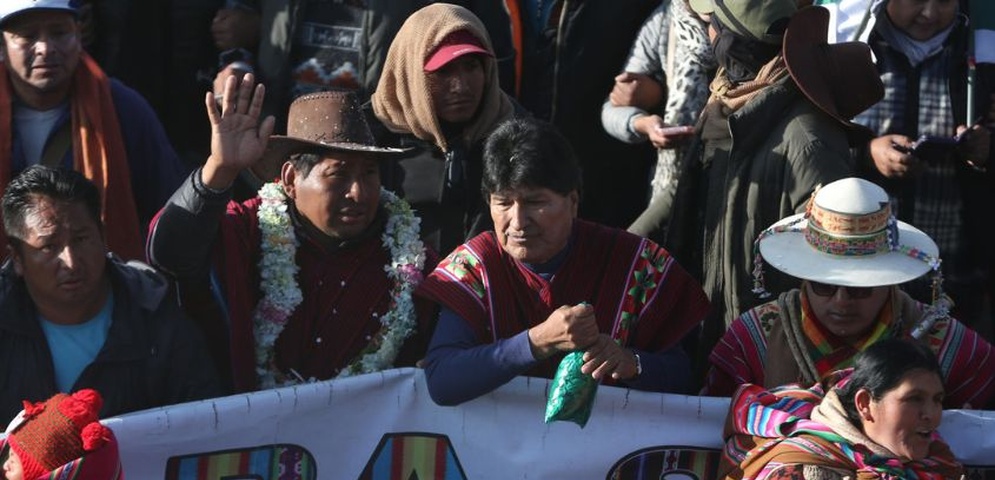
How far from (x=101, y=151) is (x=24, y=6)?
586mm

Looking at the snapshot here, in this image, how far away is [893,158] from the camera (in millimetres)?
6629

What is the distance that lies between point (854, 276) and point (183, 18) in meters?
3.67

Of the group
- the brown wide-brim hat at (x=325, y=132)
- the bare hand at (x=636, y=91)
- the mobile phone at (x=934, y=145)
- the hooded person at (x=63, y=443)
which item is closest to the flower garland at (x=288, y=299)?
the brown wide-brim hat at (x=325, y=132)

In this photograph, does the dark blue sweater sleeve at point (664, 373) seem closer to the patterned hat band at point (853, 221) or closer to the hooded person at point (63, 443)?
the patterned hat band at point (853, 221)

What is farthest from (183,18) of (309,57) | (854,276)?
(854,276)

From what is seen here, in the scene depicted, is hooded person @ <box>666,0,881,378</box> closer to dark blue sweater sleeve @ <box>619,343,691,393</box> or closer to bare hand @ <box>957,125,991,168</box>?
bare hand @ <box>957,125,991,168</box>

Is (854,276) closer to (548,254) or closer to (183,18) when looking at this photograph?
(548,254)

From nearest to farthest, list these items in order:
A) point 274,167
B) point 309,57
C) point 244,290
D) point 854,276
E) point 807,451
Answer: point 807,451
point 854,276
point 244,290
point 274,167
point 309,57

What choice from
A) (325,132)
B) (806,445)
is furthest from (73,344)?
(806,445)

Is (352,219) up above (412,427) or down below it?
above

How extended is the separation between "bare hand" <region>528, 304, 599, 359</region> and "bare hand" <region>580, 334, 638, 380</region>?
4 cm

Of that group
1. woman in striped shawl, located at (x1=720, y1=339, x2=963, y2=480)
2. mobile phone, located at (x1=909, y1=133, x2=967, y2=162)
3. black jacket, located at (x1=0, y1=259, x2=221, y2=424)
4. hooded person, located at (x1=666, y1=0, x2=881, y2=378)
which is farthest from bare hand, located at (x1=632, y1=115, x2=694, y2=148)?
black jacket, located at (x1=0, y1=259, x2=221, y2=424)

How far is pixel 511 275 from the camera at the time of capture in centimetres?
561

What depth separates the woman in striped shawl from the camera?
4.90 meters
